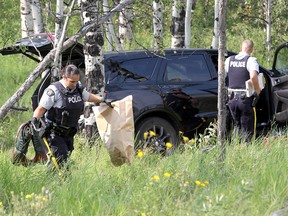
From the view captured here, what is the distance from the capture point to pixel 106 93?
31.2 ft

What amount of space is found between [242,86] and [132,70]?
A: 152 centimetres

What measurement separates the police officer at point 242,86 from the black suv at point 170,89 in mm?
482

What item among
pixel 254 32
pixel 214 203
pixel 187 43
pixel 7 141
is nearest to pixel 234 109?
pixel 7 141

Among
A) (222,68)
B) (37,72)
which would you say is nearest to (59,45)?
(37,72)

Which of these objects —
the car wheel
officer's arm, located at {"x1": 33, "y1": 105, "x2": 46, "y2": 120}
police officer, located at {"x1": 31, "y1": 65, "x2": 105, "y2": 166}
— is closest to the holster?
police officer, located at {"x1": 31, "y1": 65, "x2": 105, "y2": 166}

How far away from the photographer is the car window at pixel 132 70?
964 centimetres

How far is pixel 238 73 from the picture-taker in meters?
9.76

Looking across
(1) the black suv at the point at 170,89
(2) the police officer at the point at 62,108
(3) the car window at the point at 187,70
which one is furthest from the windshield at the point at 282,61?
(2) the police officer at the point at 62,108

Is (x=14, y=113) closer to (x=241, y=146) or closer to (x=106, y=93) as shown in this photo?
(x=106, y=93)

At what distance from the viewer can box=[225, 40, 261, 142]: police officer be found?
31.8 ft

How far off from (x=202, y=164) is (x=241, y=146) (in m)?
1.24

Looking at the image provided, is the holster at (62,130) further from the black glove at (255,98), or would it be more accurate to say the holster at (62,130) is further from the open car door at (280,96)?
the open car door at (280,96)

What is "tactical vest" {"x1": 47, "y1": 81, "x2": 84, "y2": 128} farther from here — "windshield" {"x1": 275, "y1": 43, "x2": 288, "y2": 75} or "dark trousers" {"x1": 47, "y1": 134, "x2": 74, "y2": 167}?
"windshield" {"x1": 275, "y1": 43, "x2": 288, "y2": 75}

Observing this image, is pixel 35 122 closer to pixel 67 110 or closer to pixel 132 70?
pixel 67 110
